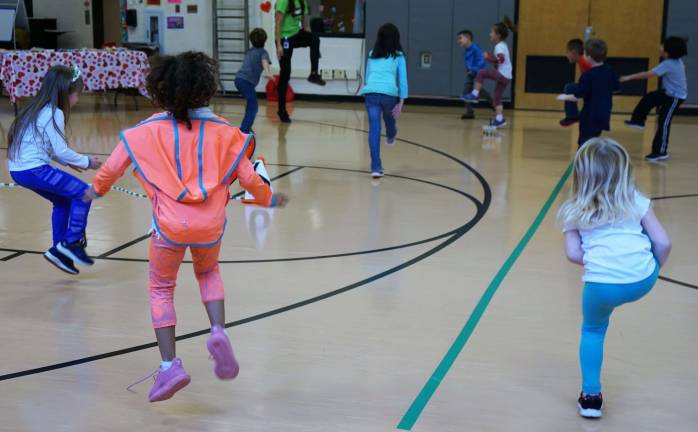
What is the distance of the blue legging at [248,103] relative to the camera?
962 cm

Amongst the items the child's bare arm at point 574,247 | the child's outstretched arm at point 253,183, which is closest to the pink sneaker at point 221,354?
the child's outstretched arm at point 253,183

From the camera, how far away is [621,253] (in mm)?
2859

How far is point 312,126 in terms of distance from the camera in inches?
436

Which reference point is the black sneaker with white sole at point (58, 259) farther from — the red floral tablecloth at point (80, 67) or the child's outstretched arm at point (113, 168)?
the red floral tablecloth at point (80, 67)

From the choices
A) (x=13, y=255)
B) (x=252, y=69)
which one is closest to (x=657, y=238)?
(x=13, y=255)

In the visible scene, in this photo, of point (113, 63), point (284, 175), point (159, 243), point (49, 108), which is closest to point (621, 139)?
point (284, 175)

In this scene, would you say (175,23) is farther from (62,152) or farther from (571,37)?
(62,152)

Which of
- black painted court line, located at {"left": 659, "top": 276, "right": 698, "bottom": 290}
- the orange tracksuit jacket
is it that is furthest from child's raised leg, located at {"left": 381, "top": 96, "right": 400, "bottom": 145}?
the orange tracksuit jacket

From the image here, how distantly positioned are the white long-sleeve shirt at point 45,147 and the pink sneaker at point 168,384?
170 centimetres

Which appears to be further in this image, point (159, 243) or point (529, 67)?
point (529, 67)

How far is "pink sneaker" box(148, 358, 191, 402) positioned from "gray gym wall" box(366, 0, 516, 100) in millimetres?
11257

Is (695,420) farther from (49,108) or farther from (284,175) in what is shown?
(284,175)

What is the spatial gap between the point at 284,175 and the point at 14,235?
106 inches

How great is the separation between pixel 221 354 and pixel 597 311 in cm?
128
